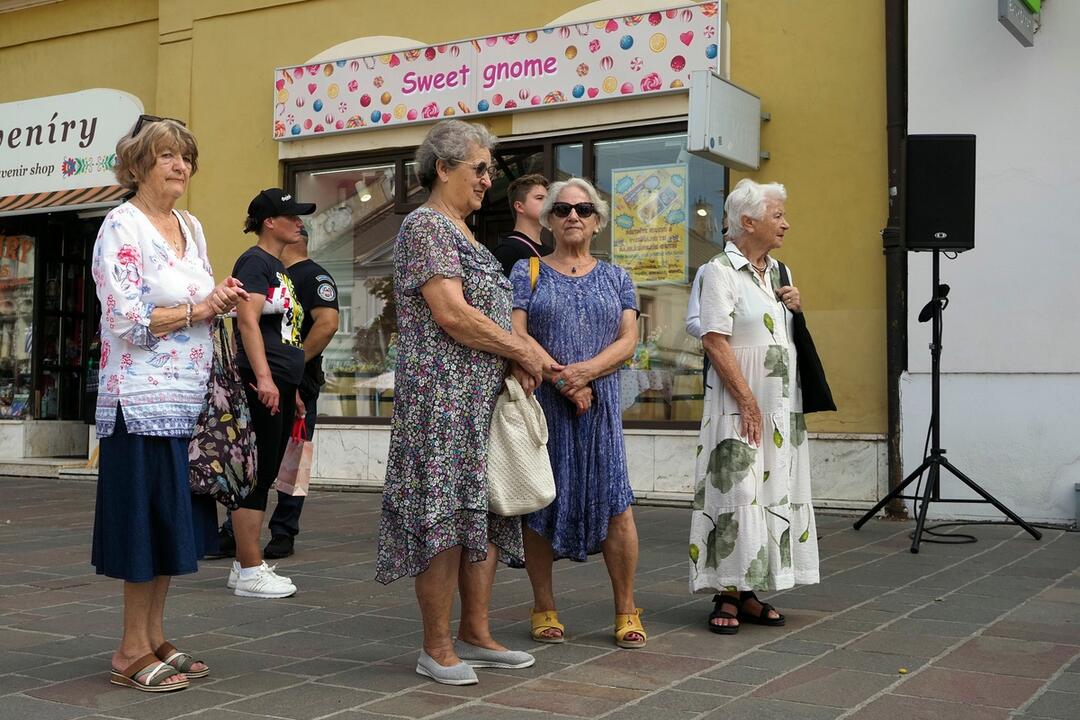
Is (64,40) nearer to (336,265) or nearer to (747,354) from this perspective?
(336,265)

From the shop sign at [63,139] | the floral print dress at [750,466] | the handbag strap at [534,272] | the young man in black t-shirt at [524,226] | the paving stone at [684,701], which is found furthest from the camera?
the shop sign at [63,139]

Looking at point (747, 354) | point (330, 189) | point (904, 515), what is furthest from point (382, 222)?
point (747, 354)

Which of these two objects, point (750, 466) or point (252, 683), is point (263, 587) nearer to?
point (252, 683)

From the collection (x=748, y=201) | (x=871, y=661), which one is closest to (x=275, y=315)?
(x=748, y=201)

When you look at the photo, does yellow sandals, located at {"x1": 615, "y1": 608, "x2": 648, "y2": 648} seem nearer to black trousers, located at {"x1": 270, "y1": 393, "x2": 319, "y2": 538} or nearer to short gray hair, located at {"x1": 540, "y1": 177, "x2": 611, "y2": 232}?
short gray hair, located at {"x1": 540, "y1": 177, "x2": 611, "y2": 232}

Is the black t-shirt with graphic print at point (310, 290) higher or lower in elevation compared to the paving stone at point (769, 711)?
higher

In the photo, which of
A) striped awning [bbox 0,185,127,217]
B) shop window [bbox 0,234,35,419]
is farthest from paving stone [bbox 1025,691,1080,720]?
shop window [bbox 0,234,35,419]

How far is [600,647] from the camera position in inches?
186

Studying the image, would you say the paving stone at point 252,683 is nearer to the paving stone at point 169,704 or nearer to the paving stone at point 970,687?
the paving stone at point 169,704

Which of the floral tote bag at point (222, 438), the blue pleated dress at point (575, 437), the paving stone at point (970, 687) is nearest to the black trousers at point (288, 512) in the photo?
the floral tote bag at point (222, 438)

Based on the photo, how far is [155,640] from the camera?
4.21 metres

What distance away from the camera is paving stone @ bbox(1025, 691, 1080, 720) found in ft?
12.4

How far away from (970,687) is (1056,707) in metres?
0.30

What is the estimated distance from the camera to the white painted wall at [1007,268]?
8.57 meters
